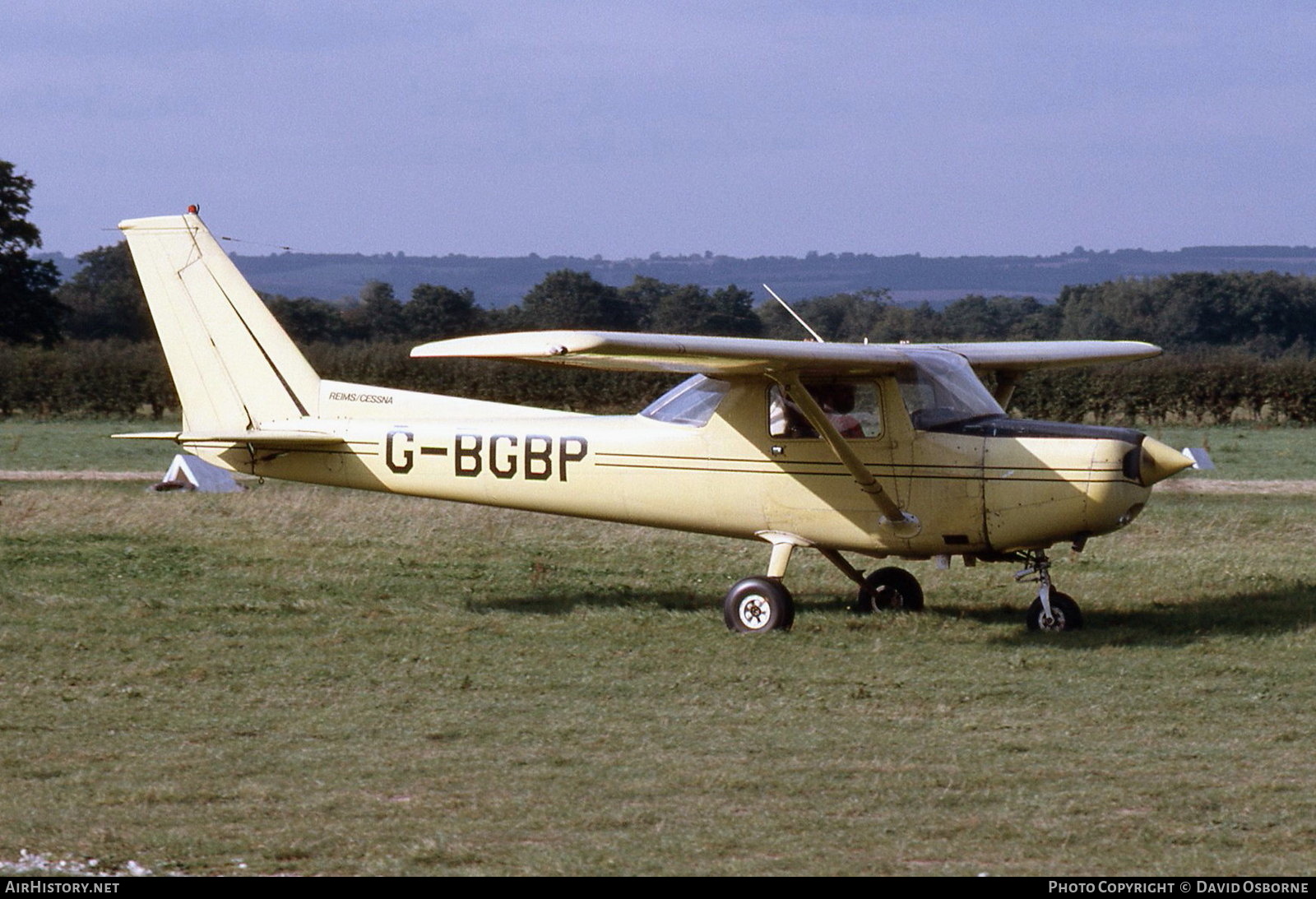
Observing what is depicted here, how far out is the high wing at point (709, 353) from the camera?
28.0 ft

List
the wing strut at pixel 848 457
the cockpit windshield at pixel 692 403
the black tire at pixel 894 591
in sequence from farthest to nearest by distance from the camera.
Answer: the black tire at pixel 894 591 → the cockpit windshield at pixel 692 403 → the wing strut at pixel 848 457

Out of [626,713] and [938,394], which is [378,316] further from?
[626,713]

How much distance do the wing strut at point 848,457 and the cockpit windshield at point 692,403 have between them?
744 millimetres

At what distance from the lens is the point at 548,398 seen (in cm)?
3622

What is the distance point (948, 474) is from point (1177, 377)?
27.7 meters

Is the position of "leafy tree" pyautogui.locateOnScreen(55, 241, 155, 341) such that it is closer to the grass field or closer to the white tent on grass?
the white tent on grass

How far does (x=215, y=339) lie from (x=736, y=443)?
14.1ft

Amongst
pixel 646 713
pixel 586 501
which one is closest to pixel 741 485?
pixel 586 501

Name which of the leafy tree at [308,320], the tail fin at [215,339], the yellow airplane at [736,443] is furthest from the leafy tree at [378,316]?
the yellow airplane at [736,443]

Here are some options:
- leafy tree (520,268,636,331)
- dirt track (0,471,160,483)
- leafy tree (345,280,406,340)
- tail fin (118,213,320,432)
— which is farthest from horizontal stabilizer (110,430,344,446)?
leafy tree (345,280,406,340)

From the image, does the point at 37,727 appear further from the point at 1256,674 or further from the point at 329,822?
the point at 1256,674

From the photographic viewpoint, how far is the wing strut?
10.2m

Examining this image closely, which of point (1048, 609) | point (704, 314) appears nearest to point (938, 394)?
point (1048, 609)

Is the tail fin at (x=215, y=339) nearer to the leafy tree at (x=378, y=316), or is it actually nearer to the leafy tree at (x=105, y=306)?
the leafy tree at (x=105, y=306)
